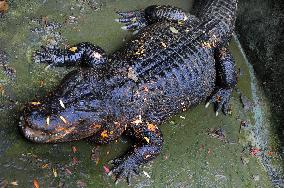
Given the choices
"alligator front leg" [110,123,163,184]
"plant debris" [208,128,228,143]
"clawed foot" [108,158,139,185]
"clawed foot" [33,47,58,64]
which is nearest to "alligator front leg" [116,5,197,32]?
"clawed foot" [33,47,58,64]

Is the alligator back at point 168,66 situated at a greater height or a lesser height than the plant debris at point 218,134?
greater

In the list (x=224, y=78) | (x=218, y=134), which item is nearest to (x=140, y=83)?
(x=218, y=134)

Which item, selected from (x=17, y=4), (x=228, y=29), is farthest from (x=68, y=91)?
(x=228, y=29)

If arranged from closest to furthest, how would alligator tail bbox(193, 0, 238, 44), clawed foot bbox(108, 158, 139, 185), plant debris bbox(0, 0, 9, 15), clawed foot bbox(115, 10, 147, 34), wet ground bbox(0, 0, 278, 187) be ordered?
wet ground bbox(0, 0, 278, 187), clawed foot bbox(108, 158, 139, 185), plant debris bbox(0, 0, 9, 15), alligator tail bbox(193, 0, 238, 44), clawed foot bbox(115, 10, 147, 34)

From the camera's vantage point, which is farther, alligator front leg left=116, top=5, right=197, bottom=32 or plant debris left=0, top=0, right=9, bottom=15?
alligator front leg left=116, top=5, right=197, bottom=32

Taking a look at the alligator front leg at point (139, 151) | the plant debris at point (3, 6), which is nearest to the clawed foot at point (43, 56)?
the plant debris at point (3, 6)

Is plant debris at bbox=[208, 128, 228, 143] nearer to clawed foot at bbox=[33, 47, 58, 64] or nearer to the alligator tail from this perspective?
the alligator tail

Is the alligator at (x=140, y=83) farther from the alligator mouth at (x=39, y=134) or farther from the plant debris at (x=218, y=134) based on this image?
the plant debris at (x=218, y=134)
